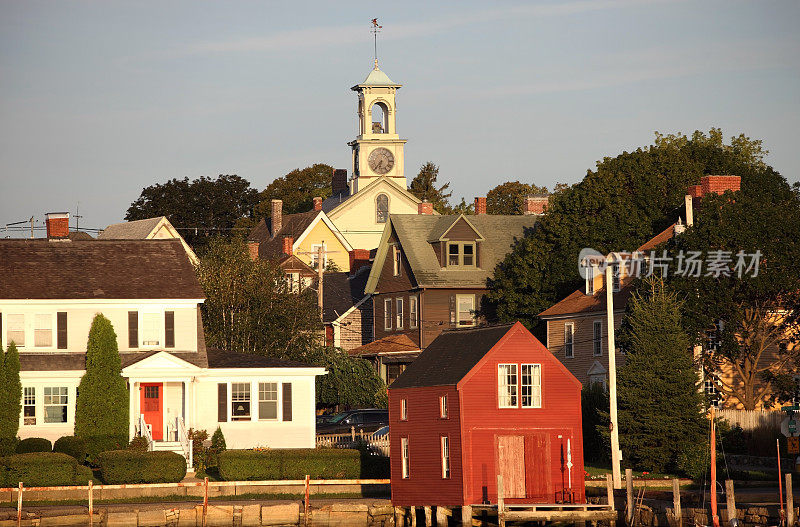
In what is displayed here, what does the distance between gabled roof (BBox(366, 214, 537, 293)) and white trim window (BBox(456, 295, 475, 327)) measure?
2.56 feet

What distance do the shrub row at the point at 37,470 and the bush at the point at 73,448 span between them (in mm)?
2579

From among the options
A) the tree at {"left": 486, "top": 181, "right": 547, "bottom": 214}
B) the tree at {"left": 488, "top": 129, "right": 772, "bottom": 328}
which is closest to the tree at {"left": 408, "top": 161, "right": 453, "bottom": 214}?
the tree at {"left": 486, "top": 181, "right": 547, "bottom": 214}

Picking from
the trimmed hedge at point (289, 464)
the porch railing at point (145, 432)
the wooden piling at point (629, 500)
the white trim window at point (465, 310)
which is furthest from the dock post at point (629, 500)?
the white trim window at point (465, 310)

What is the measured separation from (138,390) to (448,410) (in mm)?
15258

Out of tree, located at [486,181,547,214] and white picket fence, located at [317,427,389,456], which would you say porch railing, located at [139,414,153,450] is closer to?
white picket fence, located at [317,427,389,456]

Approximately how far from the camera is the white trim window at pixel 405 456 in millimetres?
45062

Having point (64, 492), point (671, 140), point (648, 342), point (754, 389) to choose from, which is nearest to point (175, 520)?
point (64, 492)

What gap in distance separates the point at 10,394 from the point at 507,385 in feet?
65.0

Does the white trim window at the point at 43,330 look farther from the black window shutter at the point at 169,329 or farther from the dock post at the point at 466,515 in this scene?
the dock post at the point at 466,515

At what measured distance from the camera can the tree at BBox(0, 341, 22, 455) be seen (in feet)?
165

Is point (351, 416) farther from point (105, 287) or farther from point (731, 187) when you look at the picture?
point (731, 187)

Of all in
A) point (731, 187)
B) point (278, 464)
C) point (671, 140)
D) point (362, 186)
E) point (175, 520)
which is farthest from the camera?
point (362, 186)

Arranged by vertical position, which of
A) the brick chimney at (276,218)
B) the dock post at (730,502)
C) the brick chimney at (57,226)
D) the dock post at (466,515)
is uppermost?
the brick chimney at (276,218)

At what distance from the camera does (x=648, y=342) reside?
5031 cm
